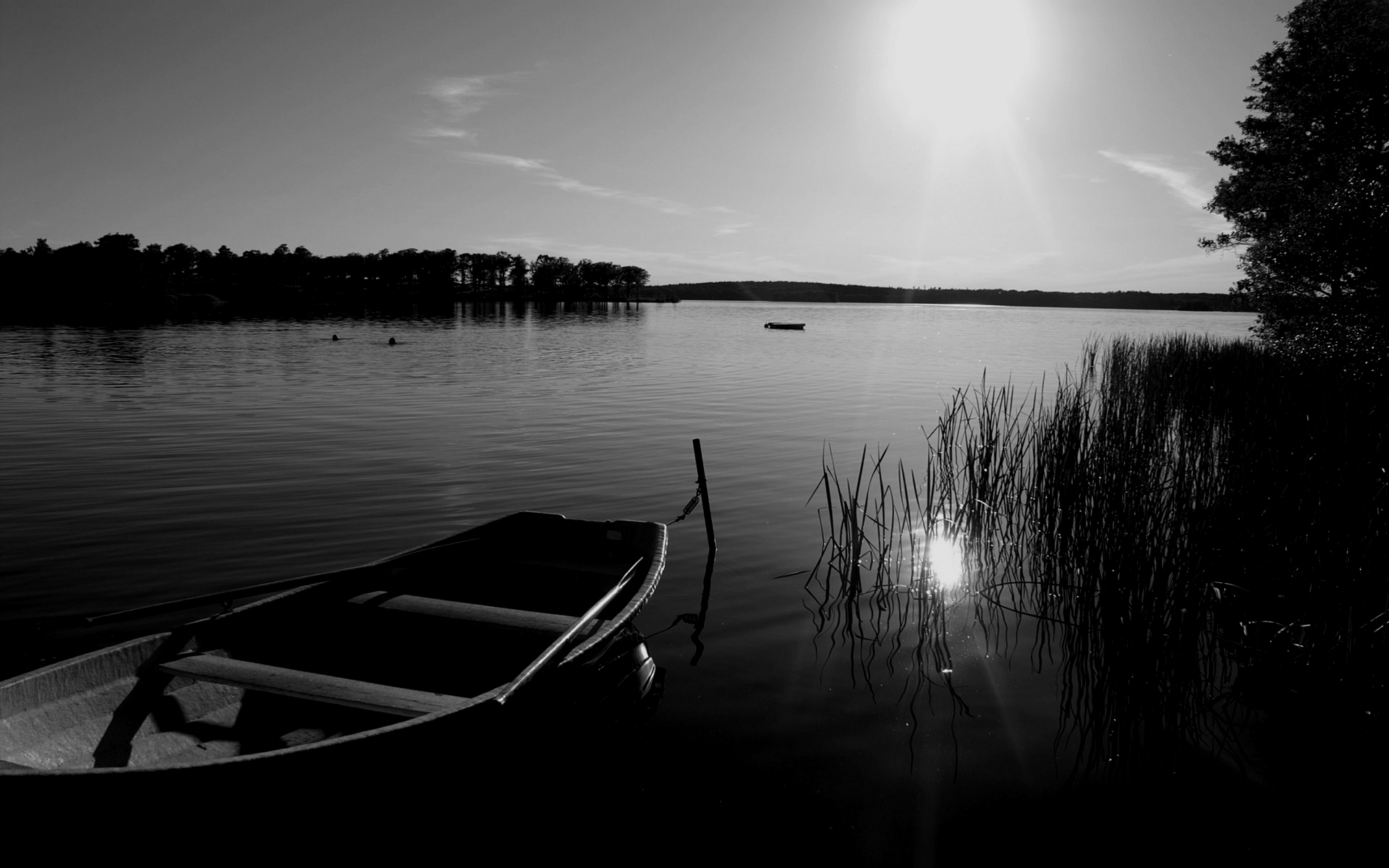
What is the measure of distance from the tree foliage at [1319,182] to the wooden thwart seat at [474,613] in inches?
726

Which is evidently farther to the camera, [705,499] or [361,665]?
[705,499]

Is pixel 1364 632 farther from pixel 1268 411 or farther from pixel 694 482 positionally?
pixel 694 482

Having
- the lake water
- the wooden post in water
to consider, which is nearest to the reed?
the lake water

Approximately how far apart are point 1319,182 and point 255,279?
495 ft

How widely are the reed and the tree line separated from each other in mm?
80201

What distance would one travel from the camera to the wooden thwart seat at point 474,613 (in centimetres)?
538

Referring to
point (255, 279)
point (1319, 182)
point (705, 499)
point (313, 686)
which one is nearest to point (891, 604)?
point (705, 499)

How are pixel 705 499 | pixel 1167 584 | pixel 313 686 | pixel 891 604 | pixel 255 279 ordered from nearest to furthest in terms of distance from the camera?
pixel 313 686 → pixel 1167 584 → pixel 891 604 → pixel 705 499 → pixel 255 279

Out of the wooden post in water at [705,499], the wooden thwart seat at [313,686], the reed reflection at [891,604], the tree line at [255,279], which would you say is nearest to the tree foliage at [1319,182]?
the reed reflection at [891,604]

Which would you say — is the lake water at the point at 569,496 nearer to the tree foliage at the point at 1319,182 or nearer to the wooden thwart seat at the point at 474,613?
the wooden thwart seat at the point at 474,613

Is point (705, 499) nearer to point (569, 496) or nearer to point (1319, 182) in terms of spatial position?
point (569, 496)

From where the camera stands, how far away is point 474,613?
5629 mm

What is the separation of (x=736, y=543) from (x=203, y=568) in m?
6.08

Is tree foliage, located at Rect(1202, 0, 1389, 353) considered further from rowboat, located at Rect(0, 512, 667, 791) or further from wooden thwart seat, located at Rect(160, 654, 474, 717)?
wooden thwart seat, located at Rect(160, 654, 474, 717)
